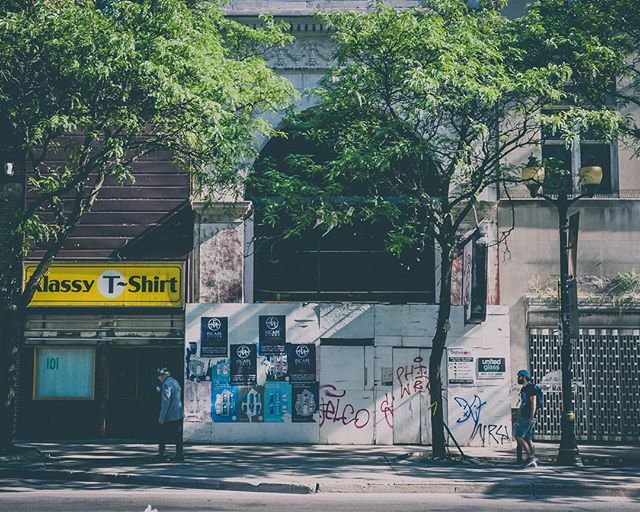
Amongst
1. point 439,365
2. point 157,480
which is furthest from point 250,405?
point 157,480

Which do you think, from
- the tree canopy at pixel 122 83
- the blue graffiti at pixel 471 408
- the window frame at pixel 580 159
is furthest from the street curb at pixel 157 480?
the window frame at pixel 580 159

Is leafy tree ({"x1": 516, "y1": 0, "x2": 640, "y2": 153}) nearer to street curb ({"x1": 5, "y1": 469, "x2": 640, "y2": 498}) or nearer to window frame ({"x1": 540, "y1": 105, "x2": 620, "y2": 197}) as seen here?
window frame ({"x1": 540, "y1": 105, "x2": 620, "y2": 197})

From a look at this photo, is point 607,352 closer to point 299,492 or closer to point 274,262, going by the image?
point 274,262

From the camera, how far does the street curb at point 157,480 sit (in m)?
13.1

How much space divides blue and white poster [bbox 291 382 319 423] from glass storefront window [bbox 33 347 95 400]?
472 cm

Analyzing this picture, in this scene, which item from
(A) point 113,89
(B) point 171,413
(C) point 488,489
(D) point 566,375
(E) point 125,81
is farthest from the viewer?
(D) point 566,375

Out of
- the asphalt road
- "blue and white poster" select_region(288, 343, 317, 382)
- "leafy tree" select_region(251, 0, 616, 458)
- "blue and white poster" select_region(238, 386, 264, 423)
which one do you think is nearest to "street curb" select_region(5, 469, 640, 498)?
the asphalt road

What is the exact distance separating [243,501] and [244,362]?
733cm

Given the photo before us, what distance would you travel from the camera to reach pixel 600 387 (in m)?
19.6

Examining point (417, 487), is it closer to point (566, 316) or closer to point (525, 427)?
point (525, 427)

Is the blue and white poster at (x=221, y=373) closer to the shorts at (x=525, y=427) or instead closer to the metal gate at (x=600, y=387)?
the shorts at (x=525, y=427)

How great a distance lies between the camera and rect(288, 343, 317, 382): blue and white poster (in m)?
19.3

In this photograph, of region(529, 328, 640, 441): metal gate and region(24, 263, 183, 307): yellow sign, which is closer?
region(24, 263, 183, 307): yellow sign

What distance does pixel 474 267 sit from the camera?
61.6 feet
